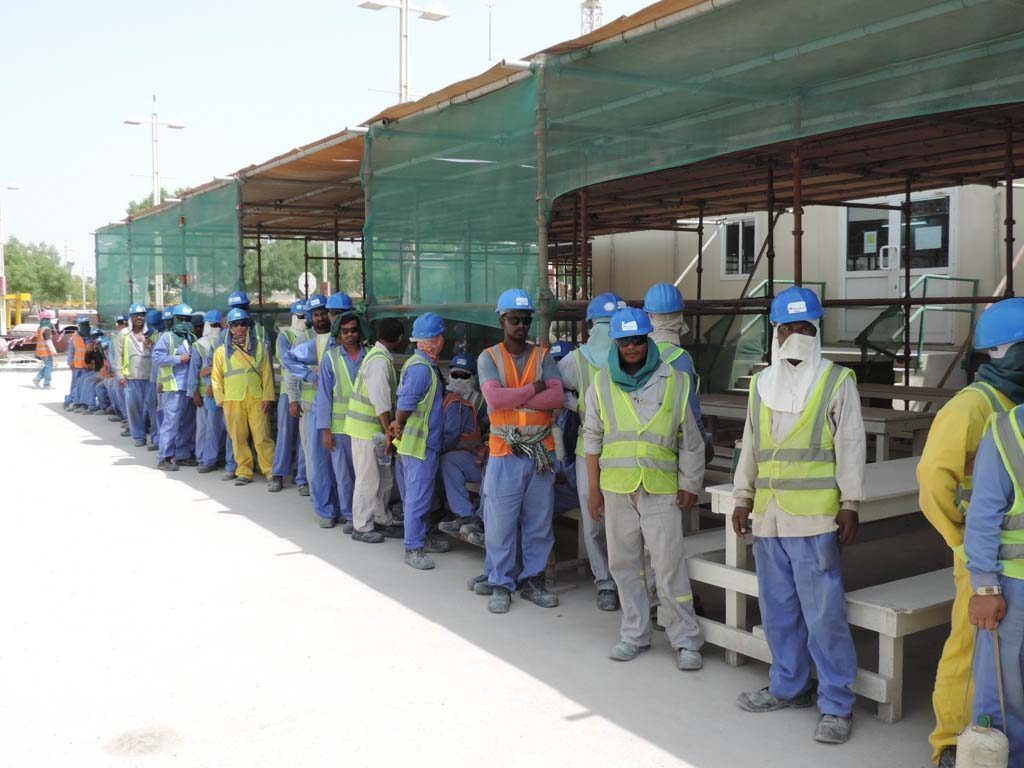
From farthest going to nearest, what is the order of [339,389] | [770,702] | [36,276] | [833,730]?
[36,276], [339,389], [770,702], [833,730]

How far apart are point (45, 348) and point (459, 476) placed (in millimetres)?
19624

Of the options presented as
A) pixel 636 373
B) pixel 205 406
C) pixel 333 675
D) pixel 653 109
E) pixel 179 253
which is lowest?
pixel 333 675

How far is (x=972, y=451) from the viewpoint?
3465 mm

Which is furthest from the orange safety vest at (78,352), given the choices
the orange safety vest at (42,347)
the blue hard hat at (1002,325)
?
the blue hard hat at (1002,325)

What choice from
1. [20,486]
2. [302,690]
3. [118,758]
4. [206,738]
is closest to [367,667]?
[302,690]

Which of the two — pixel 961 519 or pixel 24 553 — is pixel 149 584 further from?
pixel 961 519

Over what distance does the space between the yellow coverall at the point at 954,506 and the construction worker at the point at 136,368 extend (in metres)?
11.4

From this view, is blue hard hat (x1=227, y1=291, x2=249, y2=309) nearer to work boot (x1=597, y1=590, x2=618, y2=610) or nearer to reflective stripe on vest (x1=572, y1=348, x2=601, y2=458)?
reflective stripe on vest (x1=572, y1=348, x2=601, y2=458)

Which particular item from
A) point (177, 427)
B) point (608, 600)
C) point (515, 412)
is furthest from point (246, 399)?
point (608, 600)

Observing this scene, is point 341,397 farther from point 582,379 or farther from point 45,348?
point 45,348

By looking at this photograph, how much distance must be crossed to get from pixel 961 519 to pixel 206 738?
3151 millimetres

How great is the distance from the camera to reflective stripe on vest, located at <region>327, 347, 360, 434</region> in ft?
25.8

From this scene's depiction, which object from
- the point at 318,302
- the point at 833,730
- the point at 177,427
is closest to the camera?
the point at 833,730

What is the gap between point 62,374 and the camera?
29219mm
